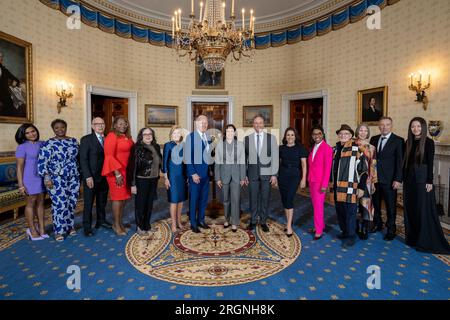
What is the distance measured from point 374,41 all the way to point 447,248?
5151 mm

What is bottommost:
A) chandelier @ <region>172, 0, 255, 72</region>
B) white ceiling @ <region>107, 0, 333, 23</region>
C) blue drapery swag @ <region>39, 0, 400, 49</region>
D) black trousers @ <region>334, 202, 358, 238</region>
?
black trousers @ <region>334, 202, 358, 238</region>

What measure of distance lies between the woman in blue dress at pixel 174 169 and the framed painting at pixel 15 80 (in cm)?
376

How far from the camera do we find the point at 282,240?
Result: 13.1 feet

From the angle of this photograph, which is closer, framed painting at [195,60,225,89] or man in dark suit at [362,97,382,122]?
man in dark suit at [362,97,382,122]

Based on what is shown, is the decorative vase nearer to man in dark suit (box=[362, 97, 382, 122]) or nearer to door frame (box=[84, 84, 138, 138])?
man in dark suit (box=[362, 97, 382, 122])

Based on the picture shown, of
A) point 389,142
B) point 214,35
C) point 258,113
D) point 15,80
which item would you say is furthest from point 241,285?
point 258,113

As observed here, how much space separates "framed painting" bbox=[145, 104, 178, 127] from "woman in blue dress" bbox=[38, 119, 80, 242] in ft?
16.6

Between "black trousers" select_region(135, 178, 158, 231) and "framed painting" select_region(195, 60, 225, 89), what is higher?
"framed painting" select_region(195, 60, 225, 89)

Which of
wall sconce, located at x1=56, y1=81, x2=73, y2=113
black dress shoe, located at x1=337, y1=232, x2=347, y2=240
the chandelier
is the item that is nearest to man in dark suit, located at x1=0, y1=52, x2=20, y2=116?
wall sconce, located at x1=56, y1=81, x2=73, y2=113

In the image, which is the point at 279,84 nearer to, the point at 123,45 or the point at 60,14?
the point at 123,45

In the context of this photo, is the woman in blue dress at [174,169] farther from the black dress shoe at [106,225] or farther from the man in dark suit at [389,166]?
the man in dark suit at [389,166]

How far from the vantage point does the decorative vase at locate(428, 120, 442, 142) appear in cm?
497
